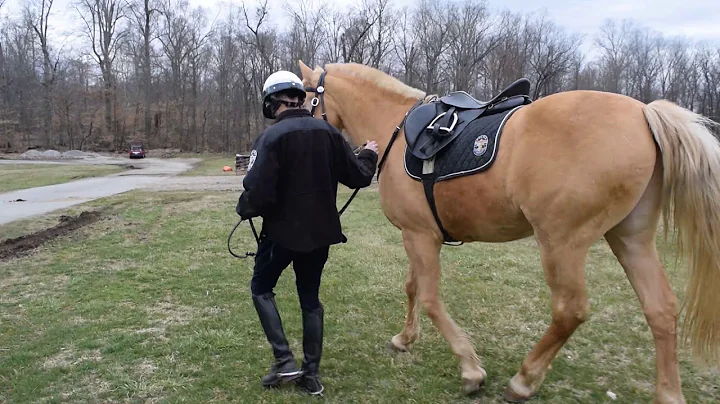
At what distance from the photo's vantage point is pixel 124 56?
182ft

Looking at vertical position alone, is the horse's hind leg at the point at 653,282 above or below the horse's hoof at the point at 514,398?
above

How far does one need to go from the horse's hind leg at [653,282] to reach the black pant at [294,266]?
1830 mm

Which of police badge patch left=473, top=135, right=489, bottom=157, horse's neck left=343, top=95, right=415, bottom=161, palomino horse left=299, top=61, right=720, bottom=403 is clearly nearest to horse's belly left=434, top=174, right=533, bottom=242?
palomino horse left=299, top=61, right=720, bottom=403

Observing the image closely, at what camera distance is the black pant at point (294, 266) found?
3.21 metres

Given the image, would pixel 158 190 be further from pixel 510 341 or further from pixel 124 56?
pixel 124 56

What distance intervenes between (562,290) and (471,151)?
984 mm

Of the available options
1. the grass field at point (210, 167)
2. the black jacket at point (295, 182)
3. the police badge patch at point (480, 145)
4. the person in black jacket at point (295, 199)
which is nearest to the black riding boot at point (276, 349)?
the person in black jacket at point (295, 199)

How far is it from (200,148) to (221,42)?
11798 millimetres

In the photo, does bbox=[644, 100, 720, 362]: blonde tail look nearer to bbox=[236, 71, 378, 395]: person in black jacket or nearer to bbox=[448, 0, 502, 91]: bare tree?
bbox=[236, 71, 378, 395]: person in black jacket

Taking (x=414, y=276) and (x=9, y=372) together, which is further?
(x=414, y=276)

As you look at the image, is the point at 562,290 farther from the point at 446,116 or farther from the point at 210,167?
the point at 210,167

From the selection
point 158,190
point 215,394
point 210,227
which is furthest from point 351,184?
point 158,190

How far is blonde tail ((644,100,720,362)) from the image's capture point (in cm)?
264

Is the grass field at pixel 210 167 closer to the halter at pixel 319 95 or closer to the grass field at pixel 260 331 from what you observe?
the grass field at pixel 260 331
